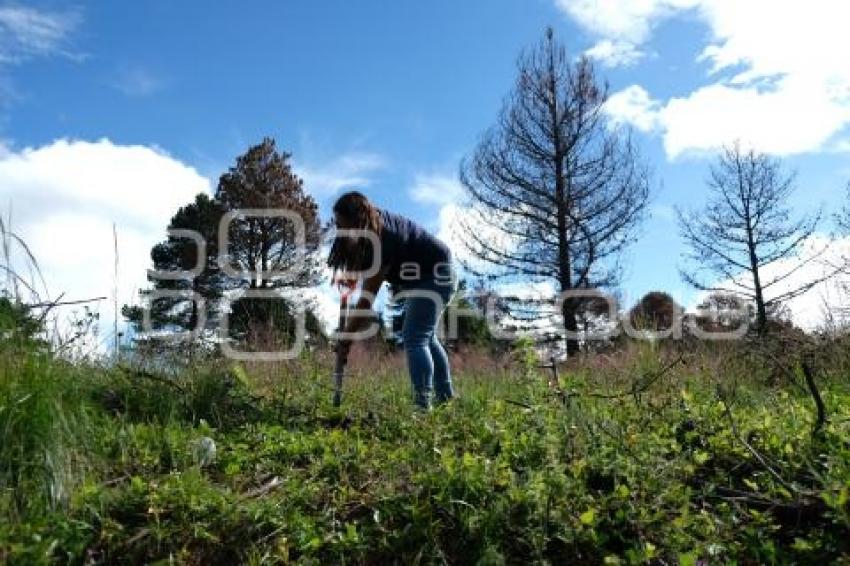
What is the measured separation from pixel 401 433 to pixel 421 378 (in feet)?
2.09

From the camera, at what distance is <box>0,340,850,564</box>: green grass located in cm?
222

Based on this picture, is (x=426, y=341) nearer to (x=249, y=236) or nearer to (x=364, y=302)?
(x=364, y=302)

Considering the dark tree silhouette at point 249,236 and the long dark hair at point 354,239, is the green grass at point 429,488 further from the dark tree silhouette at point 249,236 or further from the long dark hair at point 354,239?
the dark tree silhouette at point 249,236

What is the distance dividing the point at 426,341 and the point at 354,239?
0.74 metres

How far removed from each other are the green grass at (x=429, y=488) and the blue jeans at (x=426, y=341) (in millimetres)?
743

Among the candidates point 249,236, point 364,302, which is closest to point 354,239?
point 364,302

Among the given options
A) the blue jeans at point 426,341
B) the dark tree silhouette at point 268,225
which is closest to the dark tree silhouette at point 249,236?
the dark tree silhouette at point 268,225

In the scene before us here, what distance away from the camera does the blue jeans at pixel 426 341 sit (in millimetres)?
4129

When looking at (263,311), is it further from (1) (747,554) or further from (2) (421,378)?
(1) (747,554)

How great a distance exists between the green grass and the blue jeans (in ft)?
2.44

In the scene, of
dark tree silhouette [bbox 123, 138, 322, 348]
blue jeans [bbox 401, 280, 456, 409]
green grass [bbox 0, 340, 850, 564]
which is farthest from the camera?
dark tree silhouette [bbox 123, 138, 322, 348]

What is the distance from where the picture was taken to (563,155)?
57.2 ft

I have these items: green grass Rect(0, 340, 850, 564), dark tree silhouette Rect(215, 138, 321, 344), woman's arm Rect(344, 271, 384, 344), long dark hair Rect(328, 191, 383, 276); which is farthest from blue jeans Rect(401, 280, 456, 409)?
dark tree silhouette Rect(215, 138, 321, 344)

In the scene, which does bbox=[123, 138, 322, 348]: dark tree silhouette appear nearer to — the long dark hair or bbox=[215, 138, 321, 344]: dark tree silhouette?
bbox=[215, 138, 321, 344]: dark tree silhouette
